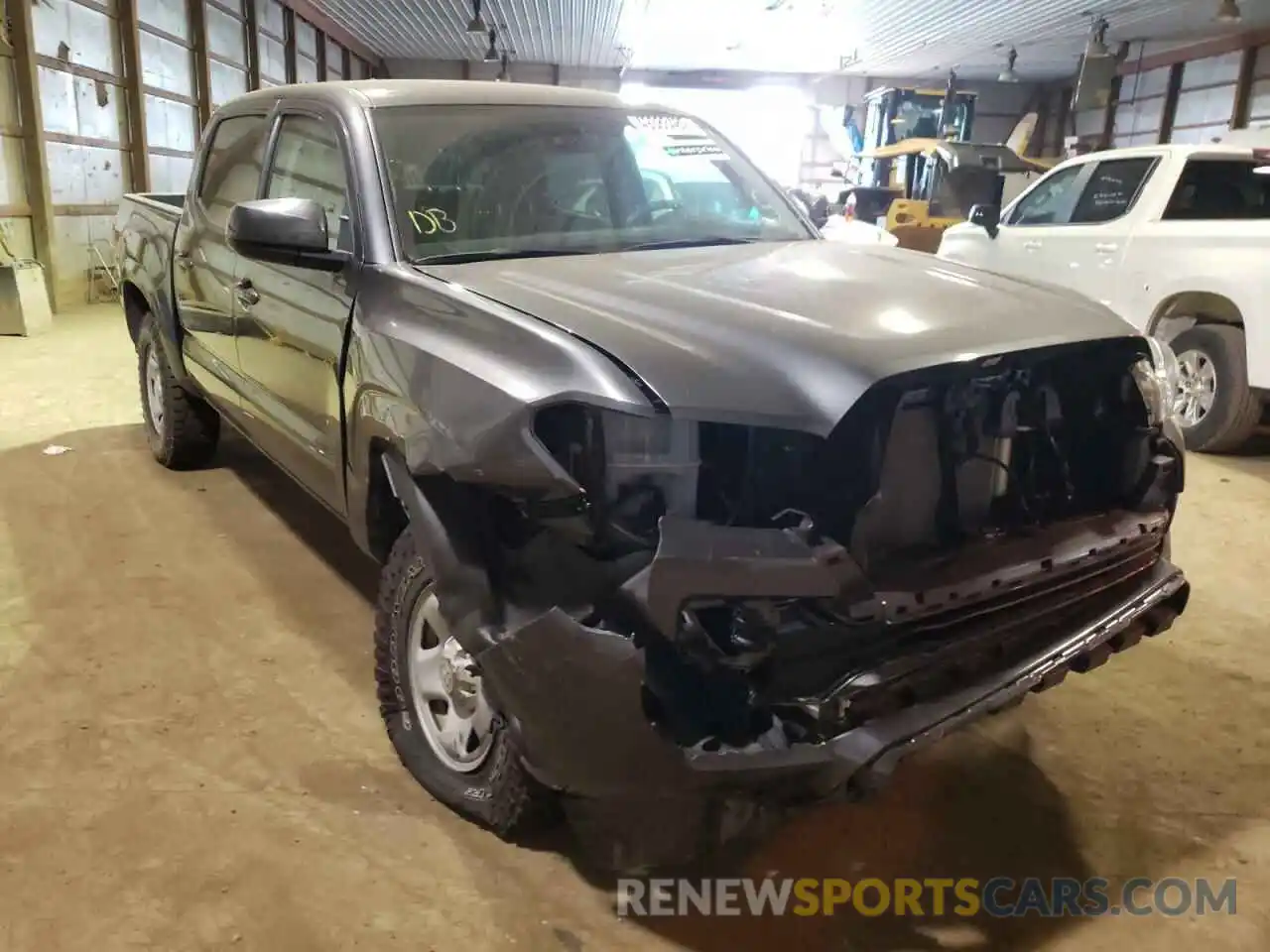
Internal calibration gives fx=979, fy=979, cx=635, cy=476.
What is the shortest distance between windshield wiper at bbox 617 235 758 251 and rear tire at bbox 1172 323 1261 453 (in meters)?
3.81

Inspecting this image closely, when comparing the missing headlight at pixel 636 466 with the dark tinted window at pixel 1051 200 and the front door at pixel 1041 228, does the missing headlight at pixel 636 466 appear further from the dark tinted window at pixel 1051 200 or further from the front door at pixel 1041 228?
the dark tinted window at pixel 1051 200

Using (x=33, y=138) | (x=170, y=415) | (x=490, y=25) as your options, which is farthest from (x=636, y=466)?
(x=490, y=25)

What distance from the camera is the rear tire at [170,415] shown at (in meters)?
4.50

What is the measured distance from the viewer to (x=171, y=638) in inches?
122

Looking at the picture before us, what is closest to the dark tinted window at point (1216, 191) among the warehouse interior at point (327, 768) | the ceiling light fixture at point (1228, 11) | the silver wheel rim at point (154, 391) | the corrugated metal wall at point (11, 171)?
the warehouse interior at point (327, 768)

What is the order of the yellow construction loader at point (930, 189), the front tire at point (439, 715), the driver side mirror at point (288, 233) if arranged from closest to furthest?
the front tire at point (439, 715)
the driver side mirror at point (288, 233)
the yellow construction loader at point (930, 189)

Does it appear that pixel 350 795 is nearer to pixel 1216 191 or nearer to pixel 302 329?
pixel 302 329

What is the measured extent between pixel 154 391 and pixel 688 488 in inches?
154

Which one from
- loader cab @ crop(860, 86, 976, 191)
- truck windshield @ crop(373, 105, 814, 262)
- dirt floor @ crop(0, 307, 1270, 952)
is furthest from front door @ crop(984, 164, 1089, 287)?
loader cab @ crop(860, 86, 976, 191)

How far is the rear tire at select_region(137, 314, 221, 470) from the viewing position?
4.50 m

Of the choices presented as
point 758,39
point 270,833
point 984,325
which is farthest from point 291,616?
point 758,39

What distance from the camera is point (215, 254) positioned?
141 inches

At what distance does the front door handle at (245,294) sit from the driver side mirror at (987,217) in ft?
17.0

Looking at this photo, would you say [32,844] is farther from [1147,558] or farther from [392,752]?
[1147,558]
